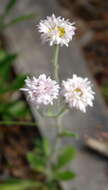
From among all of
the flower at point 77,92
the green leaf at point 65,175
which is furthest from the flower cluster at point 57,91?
the green leaf at point 65,175

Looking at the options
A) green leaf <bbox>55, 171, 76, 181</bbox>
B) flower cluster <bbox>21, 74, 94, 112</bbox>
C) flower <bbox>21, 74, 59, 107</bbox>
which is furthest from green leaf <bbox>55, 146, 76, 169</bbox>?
flower <bbox>21, 74, 59, 107</bbox>

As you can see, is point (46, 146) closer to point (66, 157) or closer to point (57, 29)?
point (66, 157)

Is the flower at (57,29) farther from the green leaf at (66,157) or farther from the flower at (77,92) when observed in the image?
the green leaf at (66,157)

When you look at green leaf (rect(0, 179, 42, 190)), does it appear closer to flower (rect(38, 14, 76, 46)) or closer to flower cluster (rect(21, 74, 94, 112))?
flower cluster (rect(21, 74, 94, 112))

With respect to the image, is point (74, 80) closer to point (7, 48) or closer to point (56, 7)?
point (7, 48)

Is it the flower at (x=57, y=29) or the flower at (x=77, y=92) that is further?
the flower at (x=77, y=92)

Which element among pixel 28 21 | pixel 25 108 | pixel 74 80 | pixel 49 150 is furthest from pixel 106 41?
pixel 74 80
